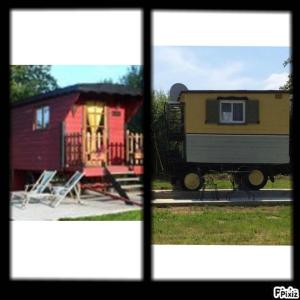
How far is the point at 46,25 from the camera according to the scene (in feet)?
14.1

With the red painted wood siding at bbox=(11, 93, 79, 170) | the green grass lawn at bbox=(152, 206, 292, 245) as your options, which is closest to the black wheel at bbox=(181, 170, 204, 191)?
the green grass lawn at bbox=(152, 206, 292, 245)

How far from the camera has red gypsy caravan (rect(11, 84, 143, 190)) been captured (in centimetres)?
500

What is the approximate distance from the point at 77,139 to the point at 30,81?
1.12 meters

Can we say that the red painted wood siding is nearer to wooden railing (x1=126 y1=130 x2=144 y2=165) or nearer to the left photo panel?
the left photo panel

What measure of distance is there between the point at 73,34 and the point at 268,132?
287cm

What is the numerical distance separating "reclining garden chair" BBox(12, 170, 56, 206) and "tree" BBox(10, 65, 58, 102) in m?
1.07

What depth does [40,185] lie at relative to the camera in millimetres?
5457

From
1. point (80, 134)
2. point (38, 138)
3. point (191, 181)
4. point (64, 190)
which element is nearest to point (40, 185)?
point (64, 190)

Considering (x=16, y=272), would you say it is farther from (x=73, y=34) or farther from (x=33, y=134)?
(x=73, y=34)

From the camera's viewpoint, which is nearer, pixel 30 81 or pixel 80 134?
pixel 30 81

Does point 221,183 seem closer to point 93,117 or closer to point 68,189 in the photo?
point 93,117
